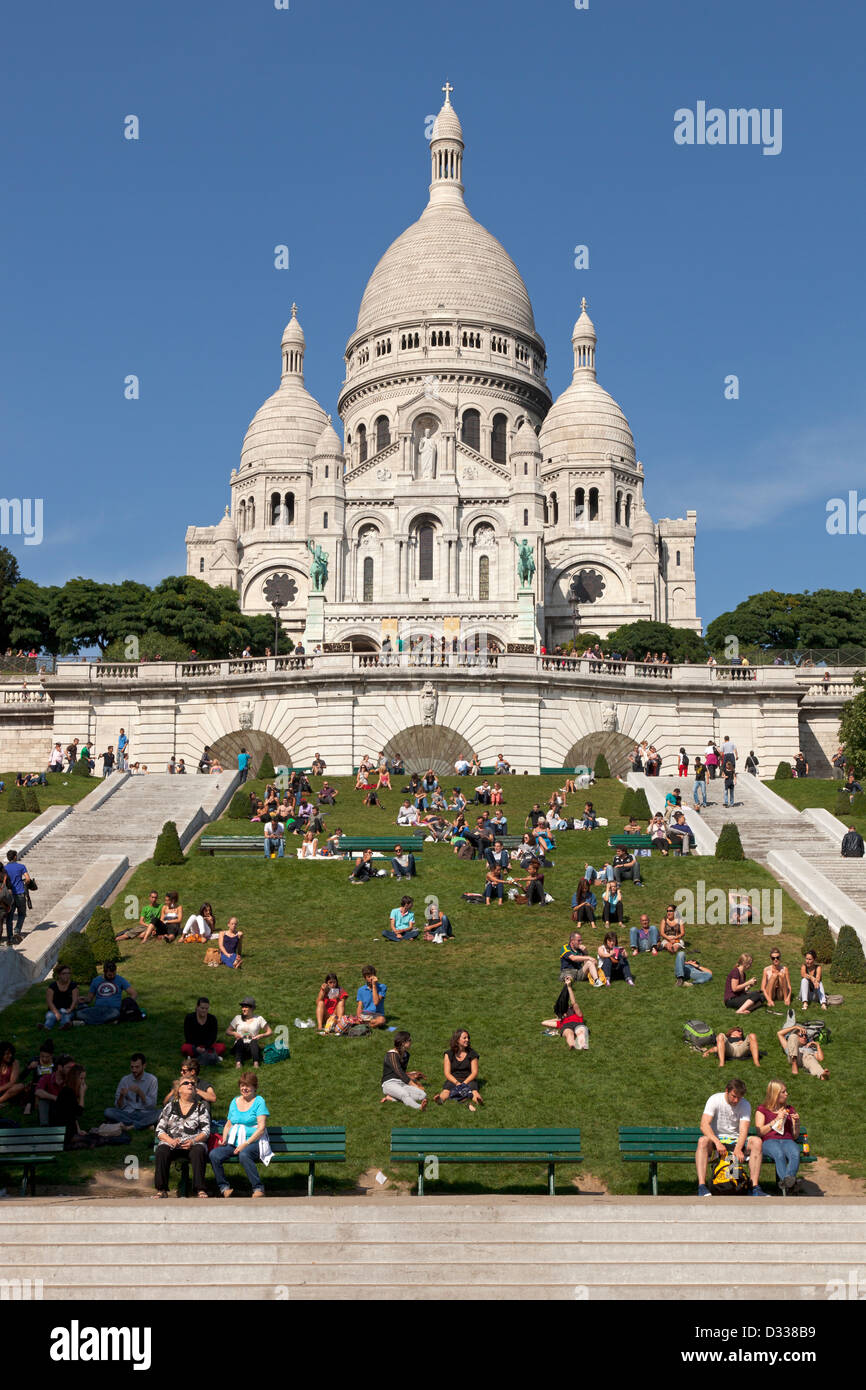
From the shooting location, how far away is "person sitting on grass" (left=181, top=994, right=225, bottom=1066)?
1769 centimetres

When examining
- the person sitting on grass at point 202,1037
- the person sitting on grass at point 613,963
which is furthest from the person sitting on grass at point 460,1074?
the person sitting on grass at point 613,963

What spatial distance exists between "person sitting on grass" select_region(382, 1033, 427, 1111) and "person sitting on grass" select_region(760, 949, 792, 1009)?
5.33 m

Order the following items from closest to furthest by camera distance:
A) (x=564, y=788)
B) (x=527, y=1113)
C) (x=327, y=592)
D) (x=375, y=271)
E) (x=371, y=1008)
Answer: (x=527, y=1113)
(x=371, y=1008)
(x=564, y=788)
(x=327, y=592)
(x=375, y=271)

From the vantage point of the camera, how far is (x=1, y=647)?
77.2 meters

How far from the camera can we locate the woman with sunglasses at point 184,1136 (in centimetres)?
1430

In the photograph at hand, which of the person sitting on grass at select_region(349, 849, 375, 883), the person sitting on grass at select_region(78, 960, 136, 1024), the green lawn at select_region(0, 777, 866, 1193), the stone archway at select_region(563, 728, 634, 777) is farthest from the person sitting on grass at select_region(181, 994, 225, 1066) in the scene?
the stone archway at select_region(563, 728, 634, 777)

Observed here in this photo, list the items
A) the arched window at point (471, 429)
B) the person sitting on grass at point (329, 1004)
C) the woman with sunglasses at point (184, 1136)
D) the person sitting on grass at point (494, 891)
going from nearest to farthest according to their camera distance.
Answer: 1. the woman with sunglasses at point (184, 1136)
2. the person sitting on grass at point (329, 1004)
3. the person sitting on grass at point (494, 891)
4. the arched window at point (471, 429)

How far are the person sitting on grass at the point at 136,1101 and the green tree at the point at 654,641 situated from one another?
71472 millimetres

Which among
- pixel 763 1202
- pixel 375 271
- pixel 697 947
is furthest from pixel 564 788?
pixel 375 271

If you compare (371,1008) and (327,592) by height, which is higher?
(327,592)

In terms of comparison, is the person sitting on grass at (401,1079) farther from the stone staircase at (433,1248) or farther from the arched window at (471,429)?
the arched window at (471,429)

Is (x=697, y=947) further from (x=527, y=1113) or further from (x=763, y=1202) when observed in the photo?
(x=763, y=1202)

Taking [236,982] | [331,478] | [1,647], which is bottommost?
[236,982]

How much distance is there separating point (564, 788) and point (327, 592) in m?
55.9
